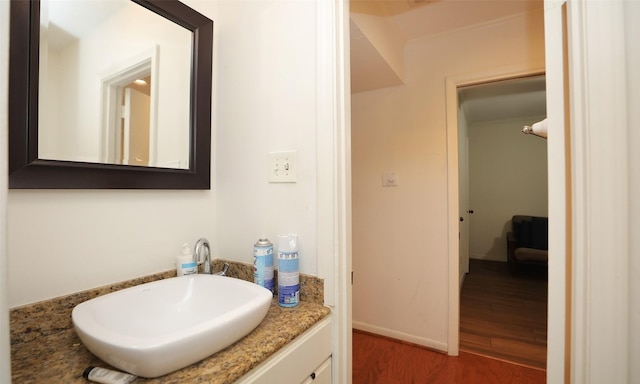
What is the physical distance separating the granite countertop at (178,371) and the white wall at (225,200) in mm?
122

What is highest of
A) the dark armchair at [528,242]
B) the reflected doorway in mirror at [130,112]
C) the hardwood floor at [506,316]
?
the reflected doorway in mirror at [130,112]

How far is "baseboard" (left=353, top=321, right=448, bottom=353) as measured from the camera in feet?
6.34

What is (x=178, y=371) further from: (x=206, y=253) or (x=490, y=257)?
(x=490, y=257)

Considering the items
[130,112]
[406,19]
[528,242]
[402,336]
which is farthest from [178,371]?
[528,242]

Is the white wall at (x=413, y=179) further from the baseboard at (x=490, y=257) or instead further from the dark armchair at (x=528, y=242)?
the baseboard at (x=490, y=257)

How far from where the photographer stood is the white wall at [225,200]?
2.22ft

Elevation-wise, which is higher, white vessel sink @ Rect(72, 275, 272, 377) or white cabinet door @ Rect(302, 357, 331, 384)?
white vessel sink @ Rect(72, 275, 272, 377)

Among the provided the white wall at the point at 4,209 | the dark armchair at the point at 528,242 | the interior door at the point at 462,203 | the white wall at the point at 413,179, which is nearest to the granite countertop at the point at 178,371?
the white wall at the point at 4,209

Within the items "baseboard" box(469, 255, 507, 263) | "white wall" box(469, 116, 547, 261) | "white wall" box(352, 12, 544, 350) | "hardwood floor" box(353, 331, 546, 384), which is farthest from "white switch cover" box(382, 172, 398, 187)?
"baseboard" box(469, 255, 507, 263)

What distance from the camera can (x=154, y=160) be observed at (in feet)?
2.96

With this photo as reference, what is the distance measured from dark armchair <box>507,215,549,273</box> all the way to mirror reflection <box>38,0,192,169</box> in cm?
418

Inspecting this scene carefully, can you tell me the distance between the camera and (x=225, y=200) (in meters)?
1.08

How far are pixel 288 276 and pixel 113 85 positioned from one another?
81 cm

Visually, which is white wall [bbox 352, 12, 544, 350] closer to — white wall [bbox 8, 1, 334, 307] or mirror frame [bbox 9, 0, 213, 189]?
white wall [bbox 8, 1, 334, 307]
